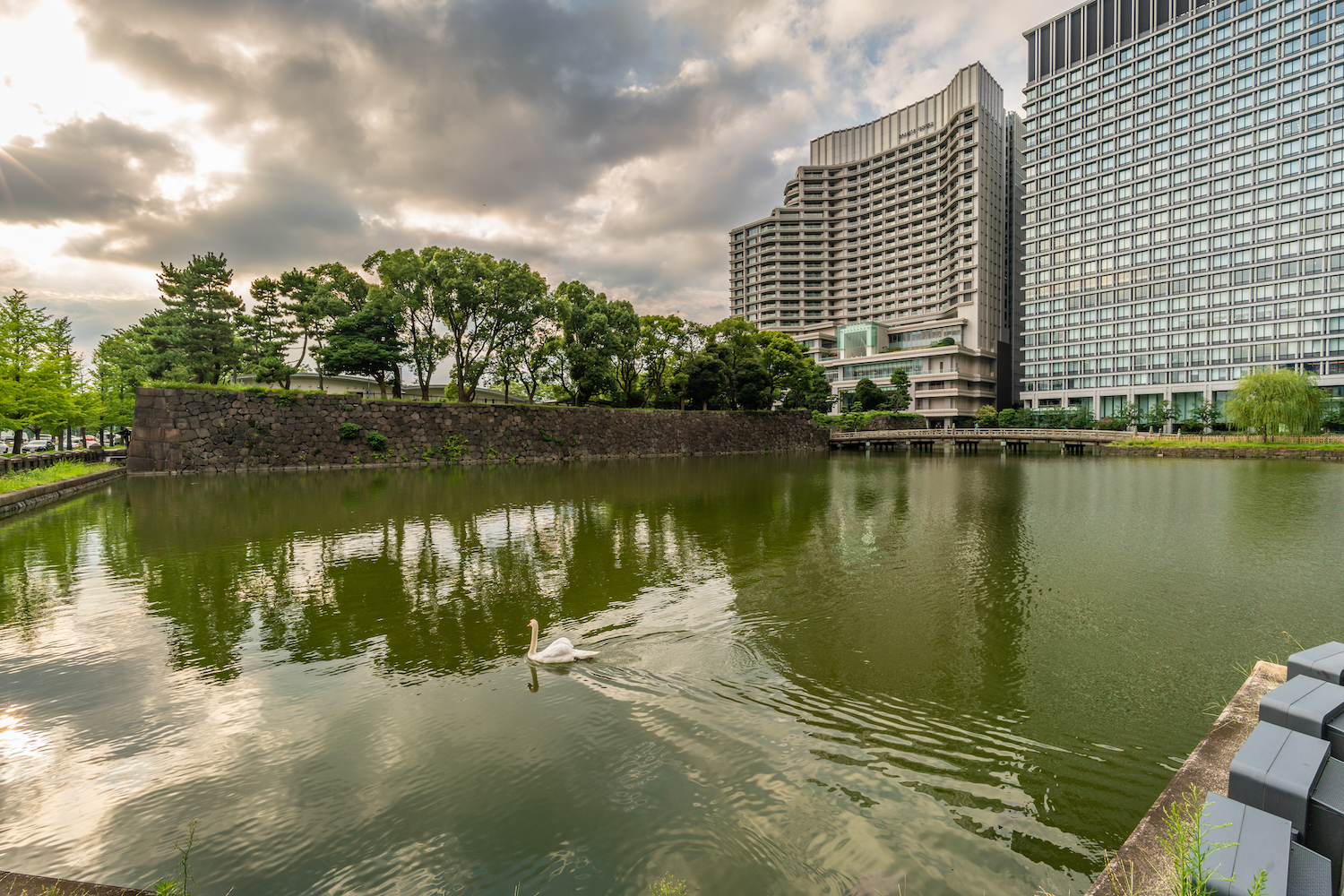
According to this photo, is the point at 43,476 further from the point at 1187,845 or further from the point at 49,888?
the point at 1187,845

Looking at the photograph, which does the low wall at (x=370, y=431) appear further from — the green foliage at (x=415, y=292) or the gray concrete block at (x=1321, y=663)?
the gray concrete block at (x=1321, y=663)

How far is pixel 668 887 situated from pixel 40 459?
108ft

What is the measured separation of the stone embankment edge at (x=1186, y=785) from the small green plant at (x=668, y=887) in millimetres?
1959

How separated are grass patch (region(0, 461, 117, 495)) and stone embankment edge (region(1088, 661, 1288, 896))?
24.4m

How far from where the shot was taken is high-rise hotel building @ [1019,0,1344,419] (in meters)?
65.4

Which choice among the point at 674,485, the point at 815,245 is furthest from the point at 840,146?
the point at 674,485

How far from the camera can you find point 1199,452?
148 ft

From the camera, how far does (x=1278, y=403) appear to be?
43031 millimetres

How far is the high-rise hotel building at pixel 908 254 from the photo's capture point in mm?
90750

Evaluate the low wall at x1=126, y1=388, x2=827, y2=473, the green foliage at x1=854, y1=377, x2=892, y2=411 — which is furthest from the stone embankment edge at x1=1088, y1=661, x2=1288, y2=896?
the green foliage at x1=854, y1=377, x2=892, y2=411

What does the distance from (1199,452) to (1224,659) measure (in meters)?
51.7

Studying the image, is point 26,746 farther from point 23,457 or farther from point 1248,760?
point 23,457

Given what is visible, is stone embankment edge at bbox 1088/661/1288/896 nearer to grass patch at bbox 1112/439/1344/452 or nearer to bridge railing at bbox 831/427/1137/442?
grass patch at bbox 1112/439/1344/452

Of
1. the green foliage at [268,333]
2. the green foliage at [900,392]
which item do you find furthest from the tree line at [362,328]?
the green foliage at [900,392]
